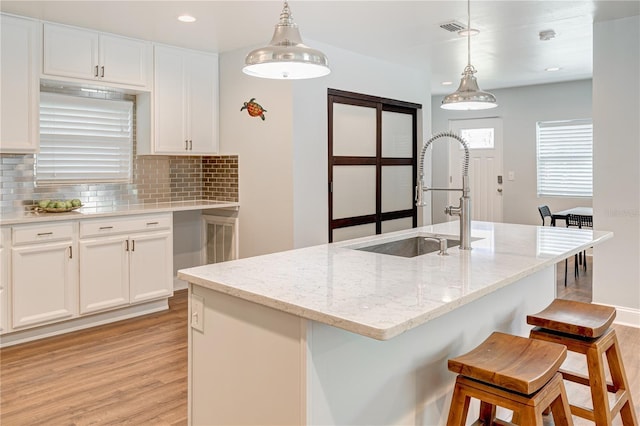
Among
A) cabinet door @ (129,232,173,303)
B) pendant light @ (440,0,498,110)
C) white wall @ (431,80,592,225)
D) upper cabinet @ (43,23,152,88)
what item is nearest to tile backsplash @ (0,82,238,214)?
upper cabinet @ (43,23,152,88)

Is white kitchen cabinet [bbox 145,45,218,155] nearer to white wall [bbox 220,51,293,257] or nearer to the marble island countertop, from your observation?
white wall [bbox 220,51,293,257]

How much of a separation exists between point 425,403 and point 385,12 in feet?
9.14

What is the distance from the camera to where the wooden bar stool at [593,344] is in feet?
6.95

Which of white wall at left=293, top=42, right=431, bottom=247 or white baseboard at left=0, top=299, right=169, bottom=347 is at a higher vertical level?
white wall at left=293, top=42, right=431, bottom=247

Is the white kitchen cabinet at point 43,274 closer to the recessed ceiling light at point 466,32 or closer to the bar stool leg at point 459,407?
the bar stool leg at point 459,407

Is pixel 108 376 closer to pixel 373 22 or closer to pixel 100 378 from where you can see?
pixel 100 378

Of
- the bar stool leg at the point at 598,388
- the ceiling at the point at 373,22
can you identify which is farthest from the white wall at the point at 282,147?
the bar stool leg at the point at 598,388

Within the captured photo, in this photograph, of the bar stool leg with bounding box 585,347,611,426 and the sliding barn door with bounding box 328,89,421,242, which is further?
the sliding barn door with bounding box 328,89,421,242

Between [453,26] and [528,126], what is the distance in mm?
3877

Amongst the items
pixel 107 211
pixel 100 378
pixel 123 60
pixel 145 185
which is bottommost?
pixel 100 378

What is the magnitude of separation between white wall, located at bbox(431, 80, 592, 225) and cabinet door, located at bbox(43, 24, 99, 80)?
567cm

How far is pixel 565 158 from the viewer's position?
7.05 metres

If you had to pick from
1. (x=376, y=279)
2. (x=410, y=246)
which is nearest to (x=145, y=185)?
(x=410, y=246)

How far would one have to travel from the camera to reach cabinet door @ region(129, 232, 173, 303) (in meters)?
4.16
